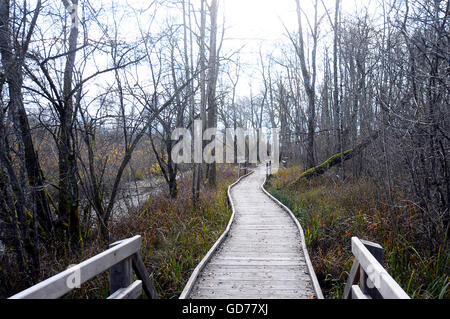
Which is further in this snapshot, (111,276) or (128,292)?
(111,276)

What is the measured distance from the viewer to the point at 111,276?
2920mm

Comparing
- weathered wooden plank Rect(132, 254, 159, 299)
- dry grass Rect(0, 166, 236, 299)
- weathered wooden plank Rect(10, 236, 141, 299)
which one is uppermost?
weathered wooden plank Rect(10, 236, 141, 299)

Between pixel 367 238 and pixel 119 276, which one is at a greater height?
pixel 119 276

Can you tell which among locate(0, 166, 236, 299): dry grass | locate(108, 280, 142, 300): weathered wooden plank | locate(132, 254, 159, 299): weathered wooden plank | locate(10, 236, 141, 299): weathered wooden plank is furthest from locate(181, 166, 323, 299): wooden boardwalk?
locate(10, 236, 141, 299): weathered wooden plank

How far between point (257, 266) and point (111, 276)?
234 cm

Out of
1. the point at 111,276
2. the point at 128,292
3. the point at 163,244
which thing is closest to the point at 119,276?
the point at 111,276

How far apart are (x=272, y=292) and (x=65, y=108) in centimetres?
423

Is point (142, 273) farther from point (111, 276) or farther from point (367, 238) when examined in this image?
point (367, 238)

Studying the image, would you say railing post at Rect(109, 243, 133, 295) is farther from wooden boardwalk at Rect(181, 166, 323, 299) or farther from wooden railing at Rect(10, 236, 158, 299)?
wooden boardwalk at Rect(181, 166, 323, 299)

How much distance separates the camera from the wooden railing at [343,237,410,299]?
1.99 m

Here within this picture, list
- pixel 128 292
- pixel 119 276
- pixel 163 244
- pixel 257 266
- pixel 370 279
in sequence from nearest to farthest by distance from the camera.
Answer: pixel 370 279, pixel 128 292, pixel 119 276, pixel 257 266, pixel 163 244

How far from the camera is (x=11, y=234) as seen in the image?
14.7ft

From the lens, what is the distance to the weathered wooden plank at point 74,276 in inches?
70.9
